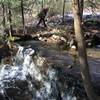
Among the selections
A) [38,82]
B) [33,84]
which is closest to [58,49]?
[38,82]

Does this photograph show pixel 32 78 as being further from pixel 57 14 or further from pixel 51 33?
pixel 57 14

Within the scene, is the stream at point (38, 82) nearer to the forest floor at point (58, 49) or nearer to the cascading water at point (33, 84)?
the cascading water at point (33, 84)

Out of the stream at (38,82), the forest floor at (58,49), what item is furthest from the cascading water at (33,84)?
the forest floor at (58,49)

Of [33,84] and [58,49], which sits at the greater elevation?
[58,49]

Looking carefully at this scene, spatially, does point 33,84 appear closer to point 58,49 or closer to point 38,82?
point 38,82

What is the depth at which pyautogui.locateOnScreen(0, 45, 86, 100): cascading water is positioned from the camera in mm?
11250

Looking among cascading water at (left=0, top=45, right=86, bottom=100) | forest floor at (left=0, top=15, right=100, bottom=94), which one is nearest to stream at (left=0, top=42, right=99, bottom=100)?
cascading water at (left=0, top=45, right=86, bottom=100)

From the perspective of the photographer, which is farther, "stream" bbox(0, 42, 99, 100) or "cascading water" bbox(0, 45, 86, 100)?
"cascading water" bbox(0, 45, 86, 100)

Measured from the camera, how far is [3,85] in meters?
12.3

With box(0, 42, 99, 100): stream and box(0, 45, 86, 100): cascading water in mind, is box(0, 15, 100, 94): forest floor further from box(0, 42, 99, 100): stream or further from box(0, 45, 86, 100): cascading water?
box(0, 45, 86, 100): cascading water

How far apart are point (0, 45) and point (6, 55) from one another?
227cm

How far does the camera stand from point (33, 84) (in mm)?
12367

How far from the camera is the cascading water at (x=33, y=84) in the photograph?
36.9 ft

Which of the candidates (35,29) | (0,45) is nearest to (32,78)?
(0,45)
